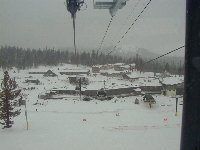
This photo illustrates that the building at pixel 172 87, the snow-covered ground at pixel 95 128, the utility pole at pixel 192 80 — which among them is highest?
the utility pole at pixel 192 80

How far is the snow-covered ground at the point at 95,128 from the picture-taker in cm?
2756

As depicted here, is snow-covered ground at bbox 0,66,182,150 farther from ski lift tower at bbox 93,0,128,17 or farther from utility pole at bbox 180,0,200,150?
utility pole at bbox 180,0,200,150

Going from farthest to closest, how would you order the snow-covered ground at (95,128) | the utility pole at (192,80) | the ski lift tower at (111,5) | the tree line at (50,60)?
the tree line at (50,60) < the snow-covered ground at (95,128) < the ski lift tower at (111,5) < the utility pole at (192,80)

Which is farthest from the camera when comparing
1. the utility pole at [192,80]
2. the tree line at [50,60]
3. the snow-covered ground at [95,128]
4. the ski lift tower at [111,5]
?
the tree line at [50,60]

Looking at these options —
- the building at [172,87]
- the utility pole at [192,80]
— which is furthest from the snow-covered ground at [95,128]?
the utility pole at [192,80]

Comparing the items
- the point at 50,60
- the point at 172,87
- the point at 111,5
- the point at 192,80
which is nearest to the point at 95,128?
the point at 111,5

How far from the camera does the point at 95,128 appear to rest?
34.9 meters

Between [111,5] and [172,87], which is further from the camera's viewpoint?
[172,87]

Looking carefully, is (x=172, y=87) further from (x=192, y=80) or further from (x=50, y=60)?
(x=50, y=60)

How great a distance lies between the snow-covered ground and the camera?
2756 cm

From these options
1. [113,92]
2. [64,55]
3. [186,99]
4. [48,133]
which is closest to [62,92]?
[113,92]

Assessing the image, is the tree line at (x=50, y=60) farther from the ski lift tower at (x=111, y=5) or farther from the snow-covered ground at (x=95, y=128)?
the ski lift tower at (x=111, y=5)

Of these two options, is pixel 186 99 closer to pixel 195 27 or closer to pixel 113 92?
pixel 195 27

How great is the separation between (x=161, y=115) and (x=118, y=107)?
29.7ft
